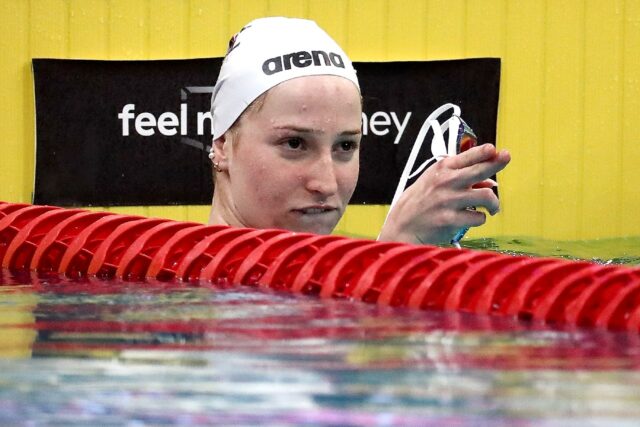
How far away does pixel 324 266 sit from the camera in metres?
2.30

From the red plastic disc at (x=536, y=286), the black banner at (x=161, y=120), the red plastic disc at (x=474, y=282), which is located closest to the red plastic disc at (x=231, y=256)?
the red plastic disc at (x=474, y=282)

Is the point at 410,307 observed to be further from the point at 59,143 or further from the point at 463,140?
the point at 59,143

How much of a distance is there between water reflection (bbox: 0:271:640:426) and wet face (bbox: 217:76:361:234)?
68cm

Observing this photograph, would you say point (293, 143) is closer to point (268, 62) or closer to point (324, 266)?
point (268, 62)

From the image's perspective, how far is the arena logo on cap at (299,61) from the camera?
288cm

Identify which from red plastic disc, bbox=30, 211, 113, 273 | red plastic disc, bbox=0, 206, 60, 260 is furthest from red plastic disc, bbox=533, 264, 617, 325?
red plastic disc, bbox=0, 206, 60, 260

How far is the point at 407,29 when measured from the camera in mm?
5578

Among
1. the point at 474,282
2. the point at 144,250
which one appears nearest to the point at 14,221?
the point at 144,250

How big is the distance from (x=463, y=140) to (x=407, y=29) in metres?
2.55

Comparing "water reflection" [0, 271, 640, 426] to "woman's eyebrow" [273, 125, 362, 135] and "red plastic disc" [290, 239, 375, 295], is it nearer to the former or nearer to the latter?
"red plastic disc" [290, 239, 375, 295]

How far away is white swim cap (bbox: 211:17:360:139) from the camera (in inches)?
113

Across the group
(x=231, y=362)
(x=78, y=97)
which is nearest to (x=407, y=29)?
(x=78, y=97)

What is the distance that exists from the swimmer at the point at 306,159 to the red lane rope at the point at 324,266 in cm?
19

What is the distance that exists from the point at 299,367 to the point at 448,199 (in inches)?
48.8
